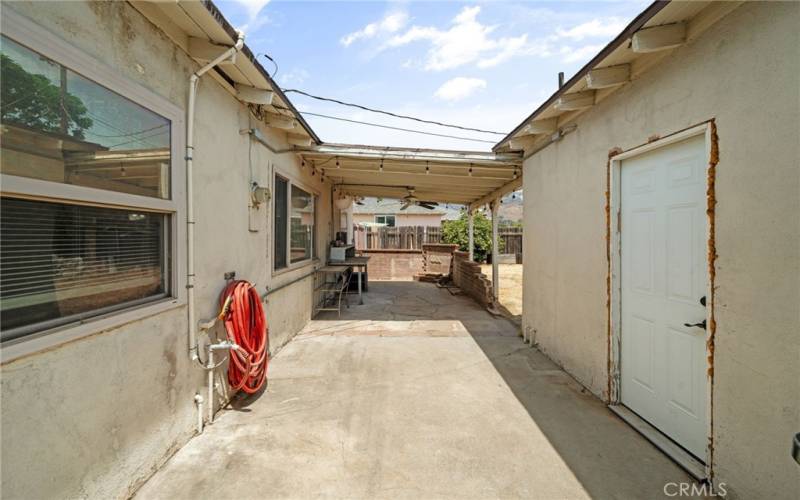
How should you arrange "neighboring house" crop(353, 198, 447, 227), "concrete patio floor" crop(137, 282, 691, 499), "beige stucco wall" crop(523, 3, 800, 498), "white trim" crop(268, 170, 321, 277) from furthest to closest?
"neighboring house" crop(353, 198, 447, 227) < "white trim" crop(268, 170, 321, 277) < "concrete patio floor" crop(137, 282, 691, 499) < "beige stucco wall" crop(523, 3, 800, 498)

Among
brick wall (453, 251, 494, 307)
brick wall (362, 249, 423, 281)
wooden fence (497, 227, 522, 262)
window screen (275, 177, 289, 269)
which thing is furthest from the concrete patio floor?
wooden fence (497, 227, 522, 262)

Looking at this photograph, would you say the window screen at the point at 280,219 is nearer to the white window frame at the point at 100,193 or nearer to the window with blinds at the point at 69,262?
the white window frame at the point at 100,193

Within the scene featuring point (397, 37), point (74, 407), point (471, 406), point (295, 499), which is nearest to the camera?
point (74, 407)

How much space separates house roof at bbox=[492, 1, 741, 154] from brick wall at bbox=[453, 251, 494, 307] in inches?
155

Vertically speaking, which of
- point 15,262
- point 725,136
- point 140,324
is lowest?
point 140,324

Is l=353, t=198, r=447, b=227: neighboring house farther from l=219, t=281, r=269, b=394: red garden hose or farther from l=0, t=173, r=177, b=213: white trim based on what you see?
l=0, t=173, r=177, b=213: white trim

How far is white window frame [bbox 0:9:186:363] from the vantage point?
1424 millimetres

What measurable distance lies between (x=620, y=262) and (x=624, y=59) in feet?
5.64

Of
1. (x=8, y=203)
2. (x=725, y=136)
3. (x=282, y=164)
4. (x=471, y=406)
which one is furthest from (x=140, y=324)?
(x=725, y=136)

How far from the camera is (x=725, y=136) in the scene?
6.68 ft

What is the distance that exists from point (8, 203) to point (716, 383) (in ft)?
12.4

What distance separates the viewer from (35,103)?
1513 millimetres

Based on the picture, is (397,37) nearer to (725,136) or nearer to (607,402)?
(725,136)

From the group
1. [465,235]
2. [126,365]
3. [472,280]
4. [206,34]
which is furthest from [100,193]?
[465,235]
